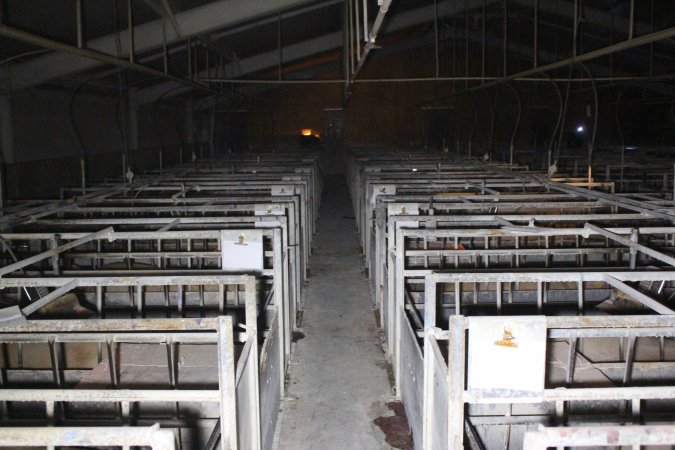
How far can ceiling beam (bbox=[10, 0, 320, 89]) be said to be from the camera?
25.3 ft

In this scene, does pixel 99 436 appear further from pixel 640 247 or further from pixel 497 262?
pixel 497 262

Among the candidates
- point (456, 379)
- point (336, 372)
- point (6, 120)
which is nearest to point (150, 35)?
point (6, 120)

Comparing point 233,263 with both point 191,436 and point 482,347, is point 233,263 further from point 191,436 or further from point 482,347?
point 482,347

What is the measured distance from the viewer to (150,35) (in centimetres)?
789

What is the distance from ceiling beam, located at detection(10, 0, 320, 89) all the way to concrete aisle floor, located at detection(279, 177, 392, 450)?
3.71 m

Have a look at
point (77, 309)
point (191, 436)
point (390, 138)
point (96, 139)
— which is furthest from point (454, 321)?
point (390, 138)

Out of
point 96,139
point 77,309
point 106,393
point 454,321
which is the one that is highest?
point 96,139

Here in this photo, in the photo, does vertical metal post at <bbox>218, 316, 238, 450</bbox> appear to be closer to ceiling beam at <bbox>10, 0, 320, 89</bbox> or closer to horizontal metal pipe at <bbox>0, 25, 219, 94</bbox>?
horizontal metal pipe at <bbox>0, 25, 219, 94</bbox>

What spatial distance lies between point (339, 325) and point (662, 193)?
335cm

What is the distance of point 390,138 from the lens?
2081cm

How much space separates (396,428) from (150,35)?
257 inches

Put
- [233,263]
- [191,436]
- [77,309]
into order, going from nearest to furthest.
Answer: [191,436], [233,263], [77,309]

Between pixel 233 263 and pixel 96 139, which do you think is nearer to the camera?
pixel 233 263

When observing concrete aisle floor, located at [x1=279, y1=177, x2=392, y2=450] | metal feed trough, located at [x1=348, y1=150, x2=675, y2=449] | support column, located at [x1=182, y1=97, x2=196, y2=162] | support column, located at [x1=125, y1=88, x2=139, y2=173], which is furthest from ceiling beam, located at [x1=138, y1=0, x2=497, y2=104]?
metal feed trough, located at [x1=348, y1=150, x2=675, y2=449]
